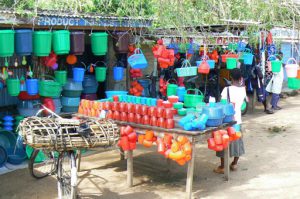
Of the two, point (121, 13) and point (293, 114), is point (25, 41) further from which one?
point (293, 114)

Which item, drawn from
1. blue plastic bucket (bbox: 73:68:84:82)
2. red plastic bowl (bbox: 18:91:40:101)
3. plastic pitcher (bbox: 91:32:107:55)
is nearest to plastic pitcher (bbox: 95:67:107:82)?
blue plastic bucket (bbox: 73:68:84:82)

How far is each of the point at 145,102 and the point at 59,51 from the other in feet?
5.96

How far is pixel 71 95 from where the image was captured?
8.55 metres

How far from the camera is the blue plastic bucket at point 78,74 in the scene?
8.27 m

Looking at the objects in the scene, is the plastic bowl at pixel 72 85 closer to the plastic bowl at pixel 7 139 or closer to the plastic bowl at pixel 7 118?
the plastic bowl at pixel 7 118

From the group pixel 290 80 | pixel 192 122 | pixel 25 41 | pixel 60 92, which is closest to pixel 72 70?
pixel 60 92

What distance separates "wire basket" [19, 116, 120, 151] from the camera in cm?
471

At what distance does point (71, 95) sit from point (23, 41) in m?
1.94

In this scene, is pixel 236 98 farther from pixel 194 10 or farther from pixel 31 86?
pixel 31 86

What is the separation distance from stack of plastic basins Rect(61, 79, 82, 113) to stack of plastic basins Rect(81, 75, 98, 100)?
15.9 inches

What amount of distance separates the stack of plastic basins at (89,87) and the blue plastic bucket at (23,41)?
2.14 meters

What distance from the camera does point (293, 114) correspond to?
12.6 metres

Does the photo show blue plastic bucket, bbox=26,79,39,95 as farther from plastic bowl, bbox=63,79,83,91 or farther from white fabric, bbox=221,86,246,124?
white fabric, bbox=221,86,246,124

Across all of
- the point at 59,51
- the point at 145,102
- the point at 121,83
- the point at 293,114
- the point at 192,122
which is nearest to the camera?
the point at 192,122
